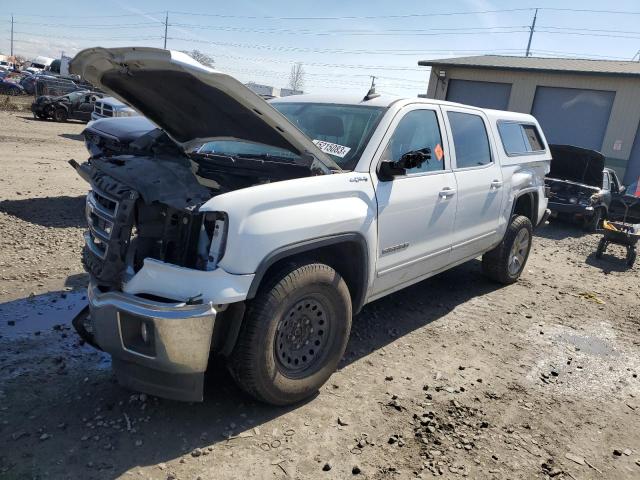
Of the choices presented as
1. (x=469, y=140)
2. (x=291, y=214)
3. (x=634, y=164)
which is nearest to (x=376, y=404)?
(x=291, y=214)

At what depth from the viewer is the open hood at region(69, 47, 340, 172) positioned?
281 centimetres

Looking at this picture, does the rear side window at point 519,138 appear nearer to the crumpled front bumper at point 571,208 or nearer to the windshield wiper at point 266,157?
the windshield wiper at point 266,157

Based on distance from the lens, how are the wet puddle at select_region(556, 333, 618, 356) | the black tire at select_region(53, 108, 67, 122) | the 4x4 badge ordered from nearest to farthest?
1. the 4x4 badge
2. the wet puddle at select_region(556, 333, 618, 356)
3. the black tire at select_region(53, 108, 67, 122)

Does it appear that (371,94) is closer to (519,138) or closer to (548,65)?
(519,138)

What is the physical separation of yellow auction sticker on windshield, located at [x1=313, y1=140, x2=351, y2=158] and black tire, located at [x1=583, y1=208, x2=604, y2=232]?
8.98m

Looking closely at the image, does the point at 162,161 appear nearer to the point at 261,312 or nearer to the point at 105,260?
the point at 105,260

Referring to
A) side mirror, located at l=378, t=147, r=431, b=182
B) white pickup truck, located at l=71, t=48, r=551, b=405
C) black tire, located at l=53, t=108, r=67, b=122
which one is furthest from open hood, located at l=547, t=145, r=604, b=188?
black tire, located at l=53, t=108, r=67, b=122

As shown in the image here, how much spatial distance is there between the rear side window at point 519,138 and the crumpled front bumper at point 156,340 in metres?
4.28

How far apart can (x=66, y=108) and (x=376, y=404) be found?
23.3 meters

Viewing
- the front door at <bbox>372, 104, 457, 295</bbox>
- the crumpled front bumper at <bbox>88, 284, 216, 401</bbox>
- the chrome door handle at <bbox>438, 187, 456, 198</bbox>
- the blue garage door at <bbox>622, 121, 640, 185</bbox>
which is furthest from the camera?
the blue garage door at <bbox>622, 121, 640, 185</bbox>

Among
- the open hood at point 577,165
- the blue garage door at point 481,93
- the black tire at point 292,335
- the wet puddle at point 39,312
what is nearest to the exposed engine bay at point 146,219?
the black tire at point 292,335

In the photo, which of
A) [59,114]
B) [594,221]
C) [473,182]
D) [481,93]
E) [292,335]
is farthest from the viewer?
[59,114]

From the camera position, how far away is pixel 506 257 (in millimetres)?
6027

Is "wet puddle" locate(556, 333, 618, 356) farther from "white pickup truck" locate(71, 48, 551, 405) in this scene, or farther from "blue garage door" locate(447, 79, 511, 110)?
"blue garage door" locate(447, 79, 511, 110)
